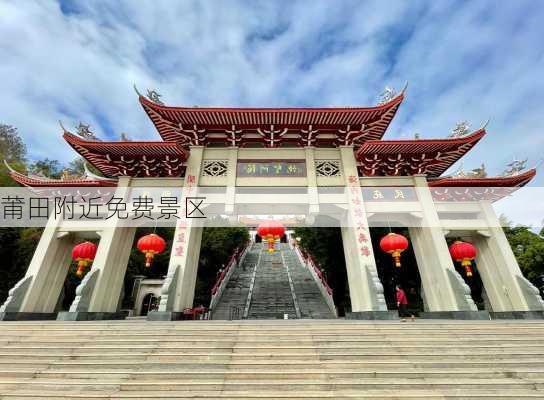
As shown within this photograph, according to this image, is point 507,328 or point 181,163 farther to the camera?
point 181,163

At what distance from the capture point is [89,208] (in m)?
9.70

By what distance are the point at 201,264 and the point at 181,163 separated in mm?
14258

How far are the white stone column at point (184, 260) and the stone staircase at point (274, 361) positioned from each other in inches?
62.5

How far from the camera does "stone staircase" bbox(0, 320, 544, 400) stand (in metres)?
3.65

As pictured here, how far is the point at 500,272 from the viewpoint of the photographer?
367 inches

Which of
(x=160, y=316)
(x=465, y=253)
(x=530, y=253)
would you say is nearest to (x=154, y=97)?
(x=160, y=316)

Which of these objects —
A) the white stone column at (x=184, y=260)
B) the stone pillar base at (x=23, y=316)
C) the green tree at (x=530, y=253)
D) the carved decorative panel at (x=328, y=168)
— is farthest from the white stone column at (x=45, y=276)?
the green tree at (x=530, y=253)

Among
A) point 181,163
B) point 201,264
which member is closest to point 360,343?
point 181,163

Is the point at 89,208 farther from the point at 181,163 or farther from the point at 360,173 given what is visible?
Answer: the point at 360,173

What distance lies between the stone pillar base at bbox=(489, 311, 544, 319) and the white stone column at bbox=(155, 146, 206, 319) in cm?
1042

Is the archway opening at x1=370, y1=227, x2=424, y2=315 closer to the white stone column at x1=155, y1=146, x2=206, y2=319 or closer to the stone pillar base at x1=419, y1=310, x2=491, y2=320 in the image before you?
the stone pillar base at x1=419, y1=310, x2=491, y2=320

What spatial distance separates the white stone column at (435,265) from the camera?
8.20 m

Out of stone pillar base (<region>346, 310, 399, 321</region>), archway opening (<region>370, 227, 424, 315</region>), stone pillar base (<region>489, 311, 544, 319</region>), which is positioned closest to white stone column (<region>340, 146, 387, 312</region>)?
stone pillar base (<region>346, 310, 399, 321</region>)

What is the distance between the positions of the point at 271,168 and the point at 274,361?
22.2ft
